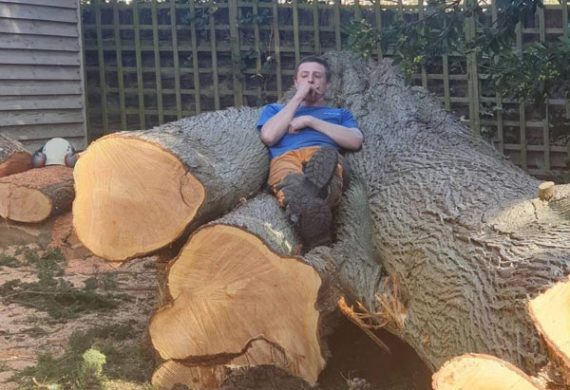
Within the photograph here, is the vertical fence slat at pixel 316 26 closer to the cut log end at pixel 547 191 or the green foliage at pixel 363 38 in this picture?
the green foliage at pixel 363 38

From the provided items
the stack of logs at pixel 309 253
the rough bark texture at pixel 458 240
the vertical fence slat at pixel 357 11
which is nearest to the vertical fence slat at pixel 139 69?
the vertical fence slat at pixel 357 11

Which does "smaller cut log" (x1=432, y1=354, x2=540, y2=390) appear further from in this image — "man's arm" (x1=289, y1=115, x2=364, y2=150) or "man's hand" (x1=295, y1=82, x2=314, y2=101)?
"man's hand" (x1=295, y1=82, x2=314, y2=101)

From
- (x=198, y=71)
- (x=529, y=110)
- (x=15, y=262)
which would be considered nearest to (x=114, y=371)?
(x=15, y=262)

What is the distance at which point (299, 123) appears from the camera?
4512 mm

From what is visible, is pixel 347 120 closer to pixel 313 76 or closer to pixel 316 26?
pixel 313 76

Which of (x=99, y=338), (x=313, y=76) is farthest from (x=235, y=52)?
(x=99, y=338)

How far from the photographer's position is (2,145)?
671 centimetres

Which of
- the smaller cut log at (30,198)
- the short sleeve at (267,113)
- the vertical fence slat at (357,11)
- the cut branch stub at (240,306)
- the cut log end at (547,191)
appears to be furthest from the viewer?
the vertical fence slat at (357,11)

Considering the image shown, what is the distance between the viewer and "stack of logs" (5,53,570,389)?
2729 millimetres

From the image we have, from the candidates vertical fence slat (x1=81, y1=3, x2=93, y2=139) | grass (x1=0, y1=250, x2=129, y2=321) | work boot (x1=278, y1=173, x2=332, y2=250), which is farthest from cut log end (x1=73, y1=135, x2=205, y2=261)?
vertical fence slat (x1=81, y1=3, x2=93, y2=139)

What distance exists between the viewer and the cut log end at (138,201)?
3.58 m

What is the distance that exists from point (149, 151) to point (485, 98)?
448 cm

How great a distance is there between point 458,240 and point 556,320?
36.8 inches

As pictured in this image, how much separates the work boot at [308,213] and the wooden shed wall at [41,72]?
16.2 ft
